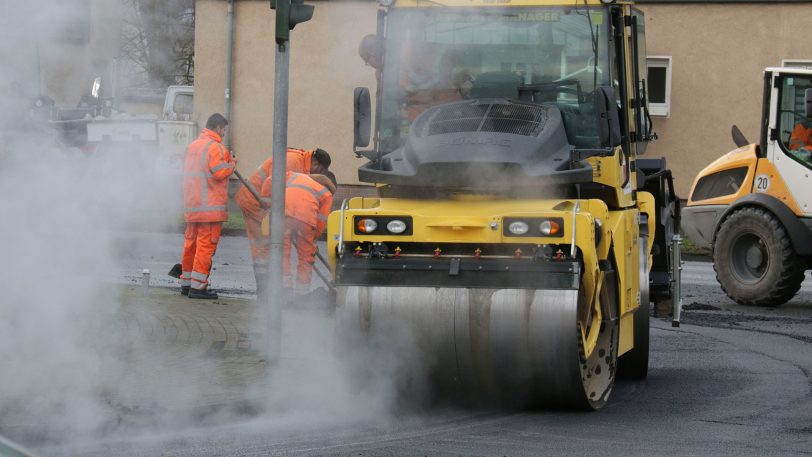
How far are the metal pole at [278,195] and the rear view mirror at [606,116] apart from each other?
196cm

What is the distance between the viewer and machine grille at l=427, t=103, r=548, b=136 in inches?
320

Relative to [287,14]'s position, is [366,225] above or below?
below

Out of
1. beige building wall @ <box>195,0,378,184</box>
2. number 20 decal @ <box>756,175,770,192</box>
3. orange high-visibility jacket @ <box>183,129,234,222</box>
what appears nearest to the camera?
orange high-visibility jacket @ <box>183,129,234,222</box>

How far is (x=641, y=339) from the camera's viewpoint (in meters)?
9.35

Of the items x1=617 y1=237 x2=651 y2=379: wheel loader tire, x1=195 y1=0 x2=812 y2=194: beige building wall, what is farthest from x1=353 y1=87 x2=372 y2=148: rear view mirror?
x1=195 y1=0 x2=812 y2=194: beige building wall

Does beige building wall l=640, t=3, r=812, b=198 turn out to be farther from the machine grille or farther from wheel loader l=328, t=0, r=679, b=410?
the machine grille

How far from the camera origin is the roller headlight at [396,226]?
304 inches

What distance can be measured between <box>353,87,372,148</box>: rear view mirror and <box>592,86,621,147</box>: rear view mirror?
1405 millimetres

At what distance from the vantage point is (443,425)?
7.42 m

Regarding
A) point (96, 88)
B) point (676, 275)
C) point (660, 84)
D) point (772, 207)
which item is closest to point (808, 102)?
point (772, 207)

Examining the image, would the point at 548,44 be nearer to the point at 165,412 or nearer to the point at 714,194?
the point at 165,412

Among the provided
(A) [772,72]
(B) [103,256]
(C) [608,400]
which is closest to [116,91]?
(B) [103,256]

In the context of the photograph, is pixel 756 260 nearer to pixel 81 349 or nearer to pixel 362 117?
pixel 362 117

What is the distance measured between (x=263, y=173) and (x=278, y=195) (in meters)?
3.96
